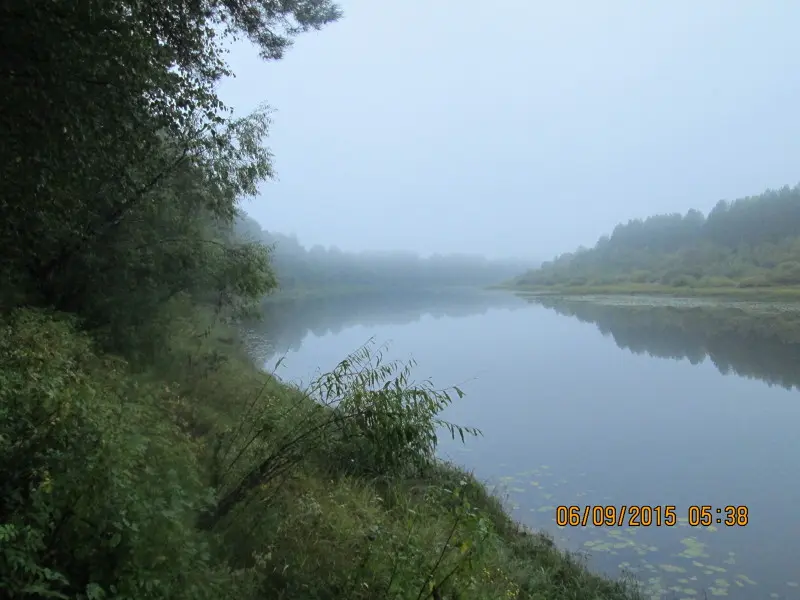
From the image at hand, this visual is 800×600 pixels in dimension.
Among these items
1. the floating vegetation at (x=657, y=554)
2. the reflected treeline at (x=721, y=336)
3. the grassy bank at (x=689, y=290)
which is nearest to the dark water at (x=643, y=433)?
the floating vegetation at (x=657, y=554)

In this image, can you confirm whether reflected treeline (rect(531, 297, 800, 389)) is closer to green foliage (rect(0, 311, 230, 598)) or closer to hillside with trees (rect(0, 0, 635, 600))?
hillside with trees (rect(0, 0, 635, 600))

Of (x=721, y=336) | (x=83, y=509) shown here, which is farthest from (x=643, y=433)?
(x=721, y=336)

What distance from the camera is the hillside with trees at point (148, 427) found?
265 cm

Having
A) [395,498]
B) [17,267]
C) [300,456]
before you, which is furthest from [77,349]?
[395,498]

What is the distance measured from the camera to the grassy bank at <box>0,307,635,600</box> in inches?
101

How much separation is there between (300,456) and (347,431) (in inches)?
18.6

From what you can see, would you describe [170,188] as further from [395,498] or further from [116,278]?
[395,498]

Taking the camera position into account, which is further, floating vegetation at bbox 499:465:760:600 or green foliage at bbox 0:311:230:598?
floating vegetation at bbox 499:465:760:600

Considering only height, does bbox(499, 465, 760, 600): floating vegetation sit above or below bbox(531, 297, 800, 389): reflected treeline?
below

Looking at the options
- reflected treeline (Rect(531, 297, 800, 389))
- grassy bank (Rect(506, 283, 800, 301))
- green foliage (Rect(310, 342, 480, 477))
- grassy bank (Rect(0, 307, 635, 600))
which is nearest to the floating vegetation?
grassy bank (Rect(0, 307, 635, 600))
